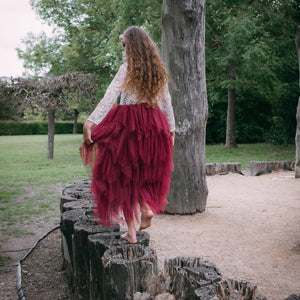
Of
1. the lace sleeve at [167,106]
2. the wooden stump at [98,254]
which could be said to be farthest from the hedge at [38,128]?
the wooden stump at [98,254]

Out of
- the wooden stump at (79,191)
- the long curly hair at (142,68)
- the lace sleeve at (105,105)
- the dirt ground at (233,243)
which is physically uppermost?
the long curly hair at (142,68)

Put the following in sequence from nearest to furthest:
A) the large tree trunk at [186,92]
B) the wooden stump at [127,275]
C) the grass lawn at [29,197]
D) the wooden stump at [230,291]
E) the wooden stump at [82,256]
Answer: the wooden stump at [230,291]
the wooden stump at [127,275]
the wooden stump at [82,256]
the large tree trunk at [186,92]
the grass lawn at [29,197]

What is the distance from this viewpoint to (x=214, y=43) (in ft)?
47.0

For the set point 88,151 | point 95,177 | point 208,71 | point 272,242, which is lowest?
point 272,242

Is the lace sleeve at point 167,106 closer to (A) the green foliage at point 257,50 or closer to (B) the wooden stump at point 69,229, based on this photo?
(B) the wooden stump at point 69,229

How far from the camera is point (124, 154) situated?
2.85 metres

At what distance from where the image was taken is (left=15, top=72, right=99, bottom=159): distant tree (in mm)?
12930

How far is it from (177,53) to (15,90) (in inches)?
379

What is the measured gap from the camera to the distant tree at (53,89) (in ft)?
42.4

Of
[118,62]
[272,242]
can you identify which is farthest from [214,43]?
[272,242]

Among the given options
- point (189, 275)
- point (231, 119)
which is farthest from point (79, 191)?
point (231, 119)

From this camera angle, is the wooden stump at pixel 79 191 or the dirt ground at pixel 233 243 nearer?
the dirt ground at pixel 233 243

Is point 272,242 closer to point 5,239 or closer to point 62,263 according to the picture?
point 62,263

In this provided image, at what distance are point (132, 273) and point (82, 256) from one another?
789 mm
